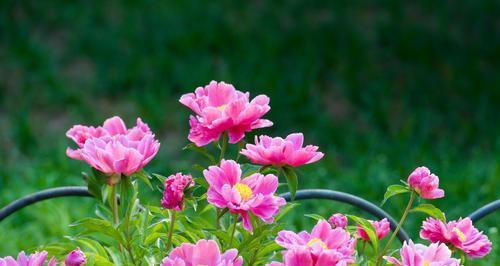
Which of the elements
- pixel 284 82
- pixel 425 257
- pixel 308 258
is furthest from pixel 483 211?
pixel 284 82

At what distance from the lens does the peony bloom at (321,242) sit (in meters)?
0.92

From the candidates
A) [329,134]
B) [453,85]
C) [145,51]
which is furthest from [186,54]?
[453,85]

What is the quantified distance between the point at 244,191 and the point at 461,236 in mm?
265

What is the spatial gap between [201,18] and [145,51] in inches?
16.5

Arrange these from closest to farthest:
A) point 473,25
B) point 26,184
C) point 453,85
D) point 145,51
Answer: point 26,184
point 453,85
point 145,51
point 473,25

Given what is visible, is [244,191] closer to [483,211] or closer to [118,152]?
[118,152]

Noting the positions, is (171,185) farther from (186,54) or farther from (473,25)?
(473,25)

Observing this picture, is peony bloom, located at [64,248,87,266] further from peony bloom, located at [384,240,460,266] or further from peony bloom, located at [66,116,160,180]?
peony bloom, located at [384,240,460,266]

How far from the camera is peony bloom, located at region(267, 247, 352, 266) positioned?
902 millimetres

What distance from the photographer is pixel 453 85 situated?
412 centimetres

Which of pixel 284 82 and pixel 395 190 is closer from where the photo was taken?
pixel 395 190

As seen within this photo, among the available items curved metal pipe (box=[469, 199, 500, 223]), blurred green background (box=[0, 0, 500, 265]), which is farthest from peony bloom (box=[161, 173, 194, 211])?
blurred green background (box=[0, 0, 500, 265])

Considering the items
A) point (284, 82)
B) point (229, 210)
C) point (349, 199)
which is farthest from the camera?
point (284, 82)

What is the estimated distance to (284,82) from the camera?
4.02m
